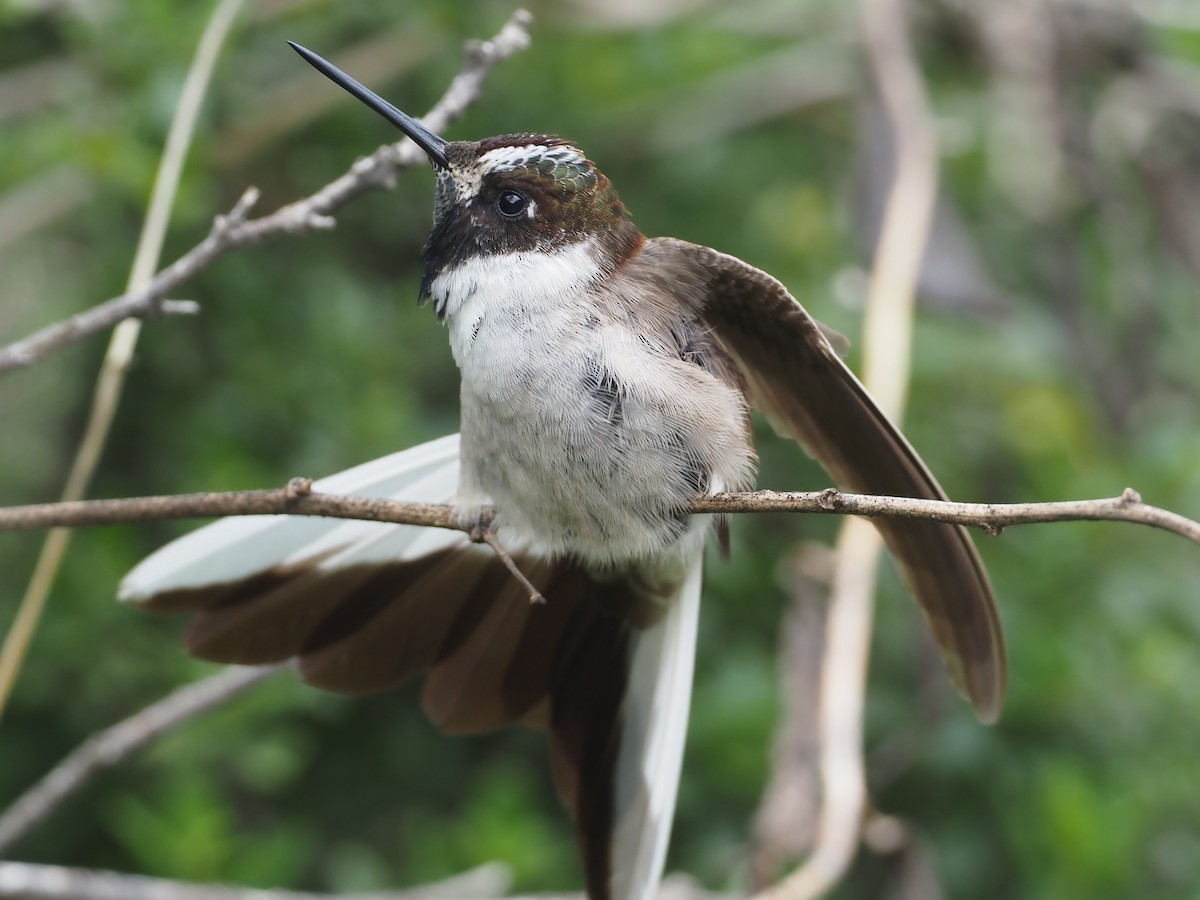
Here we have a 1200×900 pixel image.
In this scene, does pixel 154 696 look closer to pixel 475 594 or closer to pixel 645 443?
pixel 475 594

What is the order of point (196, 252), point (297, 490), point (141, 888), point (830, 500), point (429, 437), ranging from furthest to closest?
point (429, 437) → point (141, 888) → point (196, 252) → point (297, 490) → point (830, 500)

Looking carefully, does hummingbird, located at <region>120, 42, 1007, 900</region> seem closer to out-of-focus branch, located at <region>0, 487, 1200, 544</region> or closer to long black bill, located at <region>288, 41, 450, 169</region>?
long black bill, located at <region>288, 41, 450, 169</region>

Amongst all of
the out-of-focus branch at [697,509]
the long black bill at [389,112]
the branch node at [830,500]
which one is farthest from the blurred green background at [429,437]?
the branch node at [830,500]

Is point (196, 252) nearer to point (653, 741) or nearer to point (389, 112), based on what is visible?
point (389, 112)

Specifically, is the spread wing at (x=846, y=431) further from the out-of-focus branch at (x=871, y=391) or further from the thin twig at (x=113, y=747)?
the thin twig at (x=113, y=747)

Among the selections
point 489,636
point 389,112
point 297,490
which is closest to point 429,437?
point 489,636

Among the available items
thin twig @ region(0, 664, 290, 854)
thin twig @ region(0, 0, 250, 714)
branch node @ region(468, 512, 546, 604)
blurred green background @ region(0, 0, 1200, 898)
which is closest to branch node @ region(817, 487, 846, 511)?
branch node @ region(468, 512, 546, 604)
